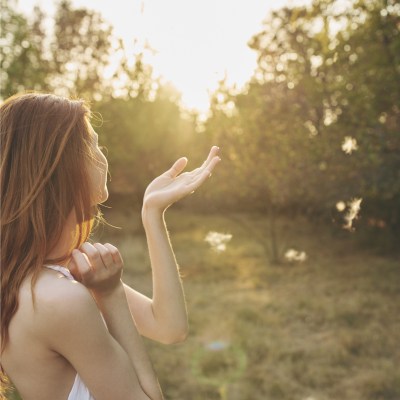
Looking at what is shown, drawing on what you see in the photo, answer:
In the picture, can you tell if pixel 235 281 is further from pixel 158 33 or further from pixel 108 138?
pixel 158 33

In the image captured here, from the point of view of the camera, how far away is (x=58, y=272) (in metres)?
1.35

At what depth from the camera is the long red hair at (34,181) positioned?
A: 1340mm

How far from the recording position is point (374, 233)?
14.2 meters

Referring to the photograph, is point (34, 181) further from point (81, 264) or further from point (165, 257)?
point (165, 257)

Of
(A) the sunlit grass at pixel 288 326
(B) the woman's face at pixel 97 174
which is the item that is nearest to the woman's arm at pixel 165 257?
(B) the woman's face at pixel 97 174

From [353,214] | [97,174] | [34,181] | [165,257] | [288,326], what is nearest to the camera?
[34,181]

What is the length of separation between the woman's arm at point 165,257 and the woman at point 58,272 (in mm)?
170

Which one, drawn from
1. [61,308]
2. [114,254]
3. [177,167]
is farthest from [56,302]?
[177,167]

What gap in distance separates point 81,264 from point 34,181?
24 cm

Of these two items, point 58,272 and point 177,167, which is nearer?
point 58,272

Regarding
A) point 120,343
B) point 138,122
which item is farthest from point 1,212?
point 138,122

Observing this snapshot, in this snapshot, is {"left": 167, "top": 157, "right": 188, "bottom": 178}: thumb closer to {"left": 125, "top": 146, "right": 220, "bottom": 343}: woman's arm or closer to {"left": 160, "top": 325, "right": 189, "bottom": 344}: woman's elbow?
{"left": 125, "top": 146, "right": 220, "bottom": 343}: woman's arm

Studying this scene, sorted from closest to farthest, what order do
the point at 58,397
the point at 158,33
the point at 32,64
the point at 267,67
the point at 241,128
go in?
1. the point at 58,397
2. the point at 158,33
3. the point at 267,67
4. the point at 241,128
5. the point at 32,64

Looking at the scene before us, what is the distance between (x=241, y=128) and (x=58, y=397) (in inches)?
437
